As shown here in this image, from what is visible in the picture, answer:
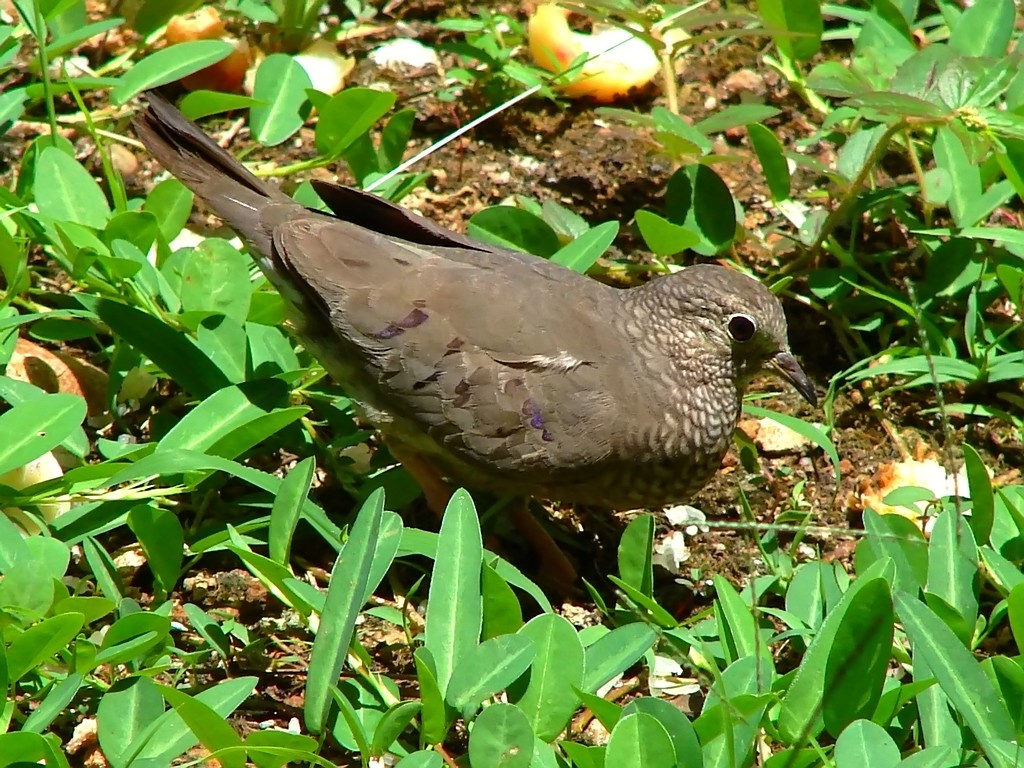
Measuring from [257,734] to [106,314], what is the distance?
5.69 ft

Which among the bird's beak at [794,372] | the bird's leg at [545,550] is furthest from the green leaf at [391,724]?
the bird's beak at [794,372]

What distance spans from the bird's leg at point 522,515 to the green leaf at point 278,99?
1519mm

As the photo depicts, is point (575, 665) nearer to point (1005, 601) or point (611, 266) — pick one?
point (1005, 601)

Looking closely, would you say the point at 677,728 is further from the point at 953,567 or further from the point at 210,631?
the point at 210,631

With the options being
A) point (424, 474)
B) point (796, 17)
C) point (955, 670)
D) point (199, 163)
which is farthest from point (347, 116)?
point (955, 670)

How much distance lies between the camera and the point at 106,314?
4.28 metres

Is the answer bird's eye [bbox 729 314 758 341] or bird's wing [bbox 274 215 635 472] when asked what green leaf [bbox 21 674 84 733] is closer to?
bird's wing [bbox 274 215 635 472]

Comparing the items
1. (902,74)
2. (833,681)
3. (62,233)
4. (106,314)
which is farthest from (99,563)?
(902,74)

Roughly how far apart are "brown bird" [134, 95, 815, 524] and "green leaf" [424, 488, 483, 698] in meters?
0.59

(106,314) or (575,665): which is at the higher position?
(106,314)

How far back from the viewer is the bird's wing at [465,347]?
4031 millimetres

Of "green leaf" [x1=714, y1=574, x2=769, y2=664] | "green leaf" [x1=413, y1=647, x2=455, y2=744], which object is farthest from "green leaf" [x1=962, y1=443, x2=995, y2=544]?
"green leaf" [x1=413, y1=647, x2=455, y2=744]

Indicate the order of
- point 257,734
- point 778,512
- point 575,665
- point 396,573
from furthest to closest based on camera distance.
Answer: point 778,512 → point 396,573 → point 575,665 → point 257,734

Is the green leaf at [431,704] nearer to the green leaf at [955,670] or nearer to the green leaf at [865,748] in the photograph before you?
the green leaf at [865,748]
